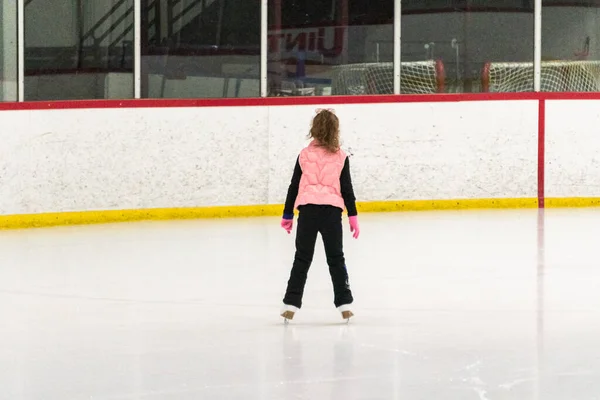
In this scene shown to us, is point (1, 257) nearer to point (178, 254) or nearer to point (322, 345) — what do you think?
point (178, 254)

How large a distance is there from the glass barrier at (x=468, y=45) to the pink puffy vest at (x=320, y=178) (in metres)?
6.17

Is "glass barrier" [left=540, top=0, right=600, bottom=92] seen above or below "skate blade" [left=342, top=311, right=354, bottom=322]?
above

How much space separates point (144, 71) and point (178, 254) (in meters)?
2.82

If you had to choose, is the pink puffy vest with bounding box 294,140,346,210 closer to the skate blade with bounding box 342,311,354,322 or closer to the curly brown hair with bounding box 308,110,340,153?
the curly brown hair with bounding box 308,110,340,153

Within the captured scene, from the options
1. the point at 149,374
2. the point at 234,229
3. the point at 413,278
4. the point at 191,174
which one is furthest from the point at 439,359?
the point at 191,174

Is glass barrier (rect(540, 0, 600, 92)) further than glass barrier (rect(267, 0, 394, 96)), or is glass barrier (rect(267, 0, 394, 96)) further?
glass barrier (rect(540, 0, 600, 92))

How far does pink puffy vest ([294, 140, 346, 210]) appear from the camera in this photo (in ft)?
21.3

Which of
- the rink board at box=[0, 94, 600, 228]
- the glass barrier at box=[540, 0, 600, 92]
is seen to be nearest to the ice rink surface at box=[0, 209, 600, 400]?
the rink board at box=[0, 94, 600, 228]

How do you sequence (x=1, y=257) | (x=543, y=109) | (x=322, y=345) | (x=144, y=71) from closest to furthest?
(x=322, y=345), (x=1, y=257), (x=144, y=71), (x=543, y=109)

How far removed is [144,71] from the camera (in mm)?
11617

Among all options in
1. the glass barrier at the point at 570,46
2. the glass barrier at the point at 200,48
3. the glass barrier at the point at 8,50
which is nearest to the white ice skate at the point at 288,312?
the glass barrier at the point at 8,50

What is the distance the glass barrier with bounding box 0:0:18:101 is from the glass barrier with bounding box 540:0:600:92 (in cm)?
496

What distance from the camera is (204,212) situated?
11461 millimetres

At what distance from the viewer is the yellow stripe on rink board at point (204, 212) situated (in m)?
10.7
